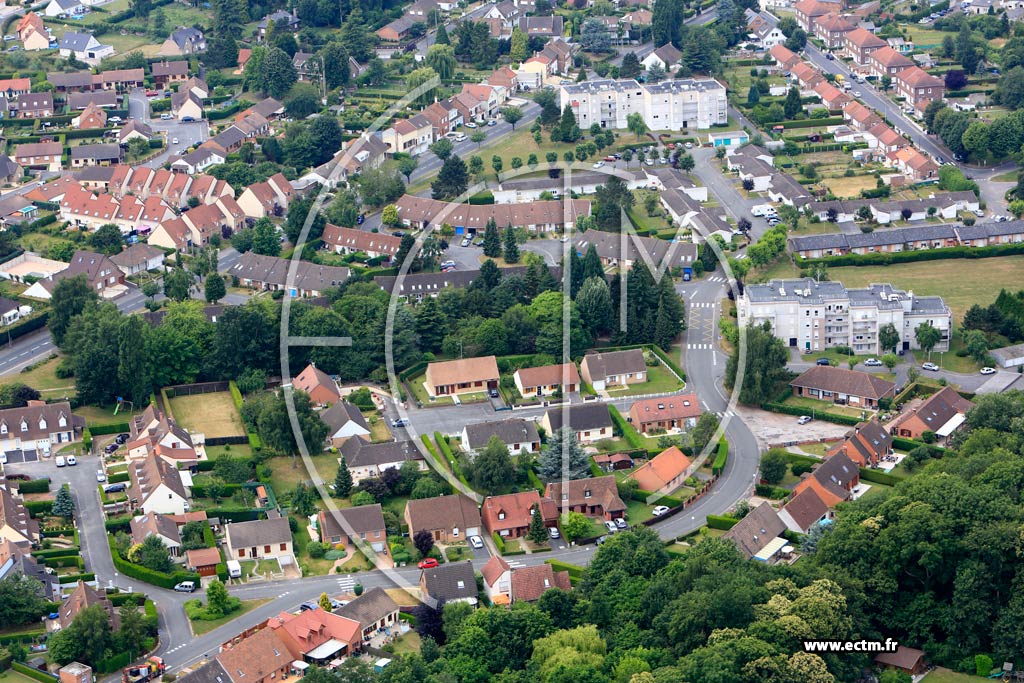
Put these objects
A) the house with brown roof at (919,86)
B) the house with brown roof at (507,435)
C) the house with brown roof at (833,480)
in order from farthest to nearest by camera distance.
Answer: the house with brown roof at (919,86) < the house with brown roof at (507,435) < the house with brown roof at (833,480)

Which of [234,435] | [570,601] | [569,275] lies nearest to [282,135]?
[569,275]

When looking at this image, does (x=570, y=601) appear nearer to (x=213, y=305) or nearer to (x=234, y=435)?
(x=234, y=435)

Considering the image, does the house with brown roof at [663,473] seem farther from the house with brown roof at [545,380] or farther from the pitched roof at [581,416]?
the house with brown roof at [545,380]

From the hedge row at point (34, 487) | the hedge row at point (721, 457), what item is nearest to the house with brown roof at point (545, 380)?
the hedge row at point (721, 457)

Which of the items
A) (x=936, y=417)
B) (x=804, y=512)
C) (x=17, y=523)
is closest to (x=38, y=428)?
(x=17, y=523)

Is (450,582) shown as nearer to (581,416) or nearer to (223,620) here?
(223,620)

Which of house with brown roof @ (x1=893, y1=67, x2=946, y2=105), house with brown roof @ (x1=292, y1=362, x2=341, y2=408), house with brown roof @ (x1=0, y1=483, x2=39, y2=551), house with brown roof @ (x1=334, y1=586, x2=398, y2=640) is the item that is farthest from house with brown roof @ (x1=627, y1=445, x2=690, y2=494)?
house with brown roof @ (x1=893, y1=67, x2=946, y2=105)

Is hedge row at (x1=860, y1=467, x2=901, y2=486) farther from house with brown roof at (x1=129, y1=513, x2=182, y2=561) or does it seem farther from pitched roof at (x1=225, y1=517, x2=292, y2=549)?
house with brown roof at (x1=129, y1=513, x2=182, y2=561)
